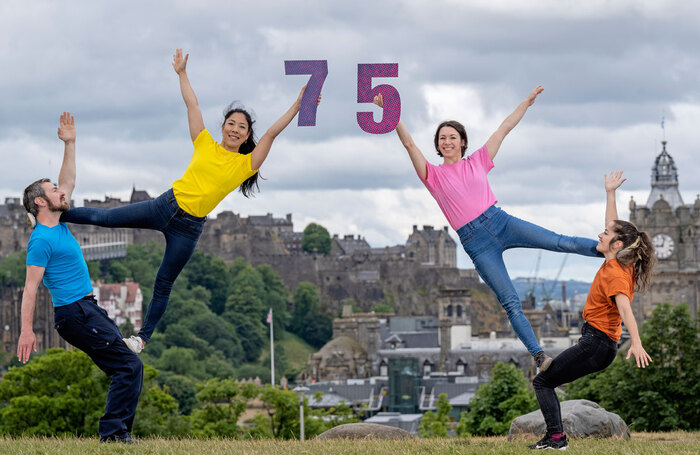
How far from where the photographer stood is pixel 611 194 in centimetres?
1453

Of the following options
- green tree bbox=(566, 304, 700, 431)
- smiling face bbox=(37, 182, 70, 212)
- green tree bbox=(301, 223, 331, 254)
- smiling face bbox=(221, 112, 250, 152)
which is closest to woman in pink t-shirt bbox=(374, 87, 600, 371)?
smiling face bbox=(221, 112, 250, 152)

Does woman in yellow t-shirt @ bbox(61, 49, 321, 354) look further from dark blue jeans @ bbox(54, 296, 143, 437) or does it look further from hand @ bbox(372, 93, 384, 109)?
hand @ bbox(372, 93, 384, 109)

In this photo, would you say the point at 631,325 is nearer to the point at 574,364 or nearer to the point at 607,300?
the point at 607,300

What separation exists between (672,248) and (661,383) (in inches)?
3120

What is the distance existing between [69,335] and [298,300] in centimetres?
14010

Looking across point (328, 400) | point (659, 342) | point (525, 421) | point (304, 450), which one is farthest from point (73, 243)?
point (328, 400)

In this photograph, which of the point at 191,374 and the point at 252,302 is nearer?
the point at 191,374

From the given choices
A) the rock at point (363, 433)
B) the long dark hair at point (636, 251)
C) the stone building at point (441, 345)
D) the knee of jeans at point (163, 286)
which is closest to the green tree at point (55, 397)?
the rock at point (363, 433)

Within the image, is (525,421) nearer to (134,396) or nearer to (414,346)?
(134,396)

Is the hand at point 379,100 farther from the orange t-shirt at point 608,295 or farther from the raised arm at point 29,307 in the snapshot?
the raised arm at point 29,307

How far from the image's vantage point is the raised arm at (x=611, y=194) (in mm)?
14304

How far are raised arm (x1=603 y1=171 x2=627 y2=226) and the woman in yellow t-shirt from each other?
12.7ft

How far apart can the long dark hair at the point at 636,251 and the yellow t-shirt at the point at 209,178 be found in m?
4.47

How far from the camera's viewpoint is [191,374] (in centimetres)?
10888
